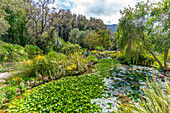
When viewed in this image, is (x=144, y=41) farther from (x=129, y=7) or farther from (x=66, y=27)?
(x=66, y=27)

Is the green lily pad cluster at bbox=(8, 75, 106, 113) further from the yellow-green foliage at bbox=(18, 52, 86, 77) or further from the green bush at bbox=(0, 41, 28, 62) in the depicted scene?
the green bush at bbox=(0, 41, 28, 62)

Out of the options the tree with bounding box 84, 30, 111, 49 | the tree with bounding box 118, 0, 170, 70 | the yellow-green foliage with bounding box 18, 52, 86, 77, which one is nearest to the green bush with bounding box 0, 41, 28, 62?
the yellow-green foliage with bounding box 18, 52, 86, 77

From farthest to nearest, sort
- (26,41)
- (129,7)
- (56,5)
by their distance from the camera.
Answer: (56,5), (26,41), (129,7)

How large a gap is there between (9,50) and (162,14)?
8578 mm

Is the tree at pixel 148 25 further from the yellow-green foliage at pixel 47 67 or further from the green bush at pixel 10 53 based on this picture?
the green bush at pixel 10 53

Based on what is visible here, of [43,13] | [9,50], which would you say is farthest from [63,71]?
[43,13]

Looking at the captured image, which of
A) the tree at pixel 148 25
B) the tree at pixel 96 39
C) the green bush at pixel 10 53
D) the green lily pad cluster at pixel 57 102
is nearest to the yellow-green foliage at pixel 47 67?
the green lily pad cluster at pixel 57 102

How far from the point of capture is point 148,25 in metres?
3.82

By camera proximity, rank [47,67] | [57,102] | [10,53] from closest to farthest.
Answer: [57,102] → [47,67] → [10,53]

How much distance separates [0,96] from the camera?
1898 mm

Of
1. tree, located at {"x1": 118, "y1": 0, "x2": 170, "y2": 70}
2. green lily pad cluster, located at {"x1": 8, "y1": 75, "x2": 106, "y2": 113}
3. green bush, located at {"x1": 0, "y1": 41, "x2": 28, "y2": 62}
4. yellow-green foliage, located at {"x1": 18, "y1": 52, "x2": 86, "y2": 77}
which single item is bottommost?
green lily pad cluster, located at {"x1": 8, "y1": 75, "x2": 106, "y2": 113}

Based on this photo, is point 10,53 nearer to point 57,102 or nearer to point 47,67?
point 47,67

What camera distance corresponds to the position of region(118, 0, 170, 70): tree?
3.46 m

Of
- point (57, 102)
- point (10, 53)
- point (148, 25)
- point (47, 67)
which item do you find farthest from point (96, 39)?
point (57, 102)
